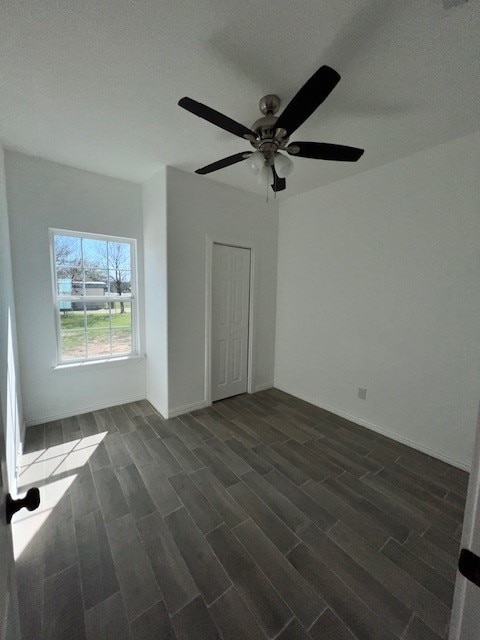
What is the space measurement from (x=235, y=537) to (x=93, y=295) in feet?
8.92

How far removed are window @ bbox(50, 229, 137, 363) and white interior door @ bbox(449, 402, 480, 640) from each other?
3.31 meters

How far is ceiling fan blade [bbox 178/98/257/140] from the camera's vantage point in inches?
51.3

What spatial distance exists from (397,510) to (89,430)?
275cm

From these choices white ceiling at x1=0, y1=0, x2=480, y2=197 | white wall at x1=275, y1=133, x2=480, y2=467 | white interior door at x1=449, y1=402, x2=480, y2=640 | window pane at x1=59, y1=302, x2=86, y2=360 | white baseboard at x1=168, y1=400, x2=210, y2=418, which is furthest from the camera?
white baseboard at x1=168, y1=400, x2=210, y2=418

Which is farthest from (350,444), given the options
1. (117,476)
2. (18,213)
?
(18,213)

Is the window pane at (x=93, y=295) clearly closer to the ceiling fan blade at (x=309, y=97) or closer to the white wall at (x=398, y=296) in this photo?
the white wall at (x=398, y=296)

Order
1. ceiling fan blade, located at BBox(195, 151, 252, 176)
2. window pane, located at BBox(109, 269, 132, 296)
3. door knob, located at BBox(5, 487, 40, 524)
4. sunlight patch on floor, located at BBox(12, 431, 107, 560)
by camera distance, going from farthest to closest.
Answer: window pane, located at BBox(109, 269, 132, 296) < ceiling fan blade, located at BBox(195, 151, 252, 176) < sunlight patch on floor, located at BBox(12, 431, 107, 560) < door knob, located at BBox(5, 487, 40, 524)

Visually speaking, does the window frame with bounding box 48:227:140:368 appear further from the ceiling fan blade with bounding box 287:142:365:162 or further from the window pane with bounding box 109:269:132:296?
the ceiling fan blade with bounding box 287:142:365:162

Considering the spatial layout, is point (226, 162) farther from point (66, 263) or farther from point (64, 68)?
point (66, 263)

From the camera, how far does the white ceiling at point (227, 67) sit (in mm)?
1201

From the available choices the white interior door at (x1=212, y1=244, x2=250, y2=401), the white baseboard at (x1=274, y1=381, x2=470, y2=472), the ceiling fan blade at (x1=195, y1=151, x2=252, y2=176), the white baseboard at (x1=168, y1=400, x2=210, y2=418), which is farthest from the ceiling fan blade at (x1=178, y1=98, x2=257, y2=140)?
the white baseboard at (x1=274, y1=381, x2=470, y2=472)

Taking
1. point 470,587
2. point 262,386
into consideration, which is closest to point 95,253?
point 262,386

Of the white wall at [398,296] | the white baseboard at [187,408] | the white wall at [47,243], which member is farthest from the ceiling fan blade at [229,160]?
the white baseboard at [187,408]

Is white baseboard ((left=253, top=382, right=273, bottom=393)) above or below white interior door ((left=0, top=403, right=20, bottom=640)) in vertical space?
below
